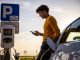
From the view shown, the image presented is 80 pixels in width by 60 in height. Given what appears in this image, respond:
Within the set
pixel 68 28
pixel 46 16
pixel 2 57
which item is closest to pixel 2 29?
pixel 2 57

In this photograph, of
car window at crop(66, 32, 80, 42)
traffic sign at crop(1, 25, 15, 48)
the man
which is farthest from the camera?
traffic sign at crop(1, 25, 15, 48)

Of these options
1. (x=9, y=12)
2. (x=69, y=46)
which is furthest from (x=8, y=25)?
(x=69, y=46)

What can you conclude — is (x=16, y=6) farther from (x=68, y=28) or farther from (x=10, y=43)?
(x=68, y=28)

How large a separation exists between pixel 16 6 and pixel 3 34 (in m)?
1.04

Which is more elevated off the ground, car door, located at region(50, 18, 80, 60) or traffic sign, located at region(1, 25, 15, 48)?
car door, located at region(50, 18, 80, 60)

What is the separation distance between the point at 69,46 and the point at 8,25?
7749mm

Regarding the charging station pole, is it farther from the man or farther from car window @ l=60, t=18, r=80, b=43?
car window @ l=60, t=18, r=80, b=43

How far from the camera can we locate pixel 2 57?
48.1 ft

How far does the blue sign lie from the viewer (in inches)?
517

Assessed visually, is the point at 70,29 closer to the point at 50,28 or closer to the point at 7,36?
the point at 50,28

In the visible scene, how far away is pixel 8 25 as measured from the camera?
43.0ft

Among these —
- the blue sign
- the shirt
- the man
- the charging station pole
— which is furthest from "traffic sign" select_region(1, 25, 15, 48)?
the shirt

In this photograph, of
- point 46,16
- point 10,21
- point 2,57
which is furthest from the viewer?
point 2,57

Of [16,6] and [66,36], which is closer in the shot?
[66,36]
